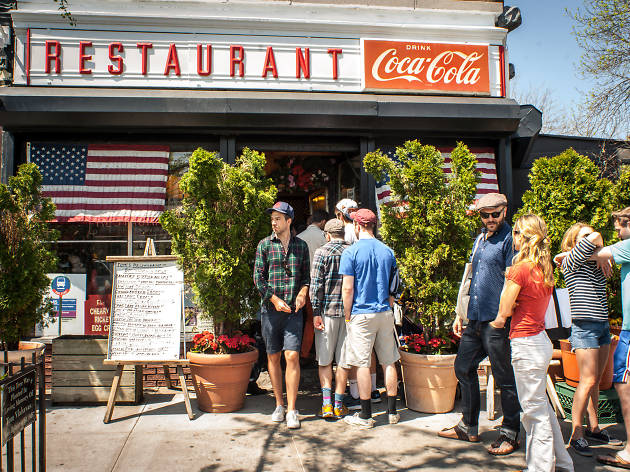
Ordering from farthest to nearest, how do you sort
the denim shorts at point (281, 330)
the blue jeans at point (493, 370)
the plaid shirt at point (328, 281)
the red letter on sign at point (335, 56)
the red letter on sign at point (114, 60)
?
the red letter on sign at point (335, 56) < the red letter on sign at point (114, 60) < the plaid shirt at point (328, 281) < the denim shorts at point (281, 330) < the blue jeans at point (493, 370)

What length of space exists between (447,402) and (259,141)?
162 inches

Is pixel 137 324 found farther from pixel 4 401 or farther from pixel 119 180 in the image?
pixel 4 401

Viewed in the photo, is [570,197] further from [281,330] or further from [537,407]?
[281,330]

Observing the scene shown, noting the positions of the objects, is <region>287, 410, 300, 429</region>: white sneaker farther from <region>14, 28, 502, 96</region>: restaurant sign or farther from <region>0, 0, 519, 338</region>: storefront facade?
<region>14, 28, 502, 96</region>: restaurant sign

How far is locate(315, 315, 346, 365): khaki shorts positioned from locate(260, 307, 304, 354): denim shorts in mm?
240

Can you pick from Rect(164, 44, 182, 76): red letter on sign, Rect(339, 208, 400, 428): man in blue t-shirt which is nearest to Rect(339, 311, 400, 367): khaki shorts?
Rect(339, 208, 400, 428): man in blue t-shirt

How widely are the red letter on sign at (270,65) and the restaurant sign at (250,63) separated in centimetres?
1

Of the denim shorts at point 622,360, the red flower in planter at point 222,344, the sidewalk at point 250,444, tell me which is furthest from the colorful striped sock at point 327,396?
the denim shorts at point 622,360

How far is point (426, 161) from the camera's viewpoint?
5.25 metres

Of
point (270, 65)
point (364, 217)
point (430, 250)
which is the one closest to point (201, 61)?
point (270, 65)

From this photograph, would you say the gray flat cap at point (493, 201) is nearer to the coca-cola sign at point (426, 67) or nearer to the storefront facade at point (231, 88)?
the storefront facade at point (231, 88)

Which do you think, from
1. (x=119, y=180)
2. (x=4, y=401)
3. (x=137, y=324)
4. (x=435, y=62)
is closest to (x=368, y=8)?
(x=435, y=62)

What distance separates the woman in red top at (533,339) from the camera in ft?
11.3

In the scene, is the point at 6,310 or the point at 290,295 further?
the point at 6,310
